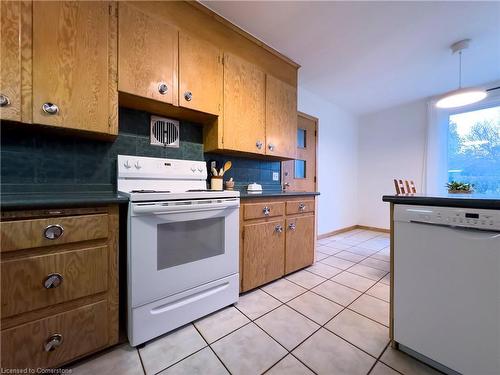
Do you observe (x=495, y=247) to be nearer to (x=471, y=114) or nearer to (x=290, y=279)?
(x=290, y=279)

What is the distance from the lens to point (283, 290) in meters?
1.80

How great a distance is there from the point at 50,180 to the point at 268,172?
197 cm

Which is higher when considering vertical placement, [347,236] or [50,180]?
[50,180]

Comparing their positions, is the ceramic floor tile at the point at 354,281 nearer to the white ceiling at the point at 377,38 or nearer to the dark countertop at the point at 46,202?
the dark countertop at the point at 46,202

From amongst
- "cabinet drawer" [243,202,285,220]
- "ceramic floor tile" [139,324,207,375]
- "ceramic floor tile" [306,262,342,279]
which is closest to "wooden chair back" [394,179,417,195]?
"ceramic floor tile" [306,262,342,279]

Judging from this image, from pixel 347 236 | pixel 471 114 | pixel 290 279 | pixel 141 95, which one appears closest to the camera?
pixel 141 95

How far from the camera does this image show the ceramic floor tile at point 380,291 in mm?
1705

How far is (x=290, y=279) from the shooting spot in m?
2.01

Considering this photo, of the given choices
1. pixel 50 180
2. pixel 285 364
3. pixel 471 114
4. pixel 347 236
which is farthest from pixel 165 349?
pixel 471 114

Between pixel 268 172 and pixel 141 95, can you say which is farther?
pixel 268 172

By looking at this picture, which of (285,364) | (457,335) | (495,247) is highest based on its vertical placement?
(495,247)

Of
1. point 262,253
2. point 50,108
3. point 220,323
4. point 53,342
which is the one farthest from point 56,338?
point 262,253

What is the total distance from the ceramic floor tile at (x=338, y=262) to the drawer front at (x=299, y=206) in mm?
746

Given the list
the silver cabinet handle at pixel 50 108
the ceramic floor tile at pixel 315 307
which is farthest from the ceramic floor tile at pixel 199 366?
the silver cabinet handle at pixel 50 108
